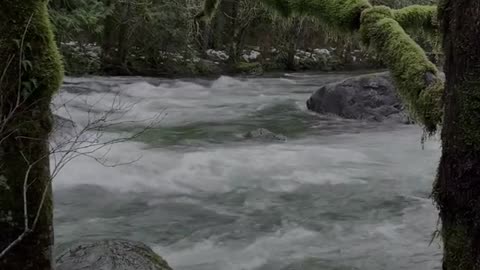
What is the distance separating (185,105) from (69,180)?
8.97m

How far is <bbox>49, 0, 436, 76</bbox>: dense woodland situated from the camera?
20766 mm

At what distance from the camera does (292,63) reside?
29562mm

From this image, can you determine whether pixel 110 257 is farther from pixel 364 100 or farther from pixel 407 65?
pixel 364 100

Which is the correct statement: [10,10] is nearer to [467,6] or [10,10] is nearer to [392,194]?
[467,6]

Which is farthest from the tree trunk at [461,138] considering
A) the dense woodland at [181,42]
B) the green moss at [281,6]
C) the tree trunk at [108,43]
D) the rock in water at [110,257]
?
the tree trunk at [108,43]

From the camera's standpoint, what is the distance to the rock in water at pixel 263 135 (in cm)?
1282

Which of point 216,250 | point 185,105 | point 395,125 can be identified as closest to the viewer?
point 216,250

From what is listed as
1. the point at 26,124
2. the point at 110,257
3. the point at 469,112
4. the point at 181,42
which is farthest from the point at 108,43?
the point at 469,112

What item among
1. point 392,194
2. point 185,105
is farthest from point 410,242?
point 185,105

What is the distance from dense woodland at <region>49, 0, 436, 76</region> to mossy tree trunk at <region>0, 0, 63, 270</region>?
1100 cm

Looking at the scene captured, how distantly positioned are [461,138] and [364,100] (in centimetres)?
1327

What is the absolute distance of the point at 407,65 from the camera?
Answer: 3.53 meters

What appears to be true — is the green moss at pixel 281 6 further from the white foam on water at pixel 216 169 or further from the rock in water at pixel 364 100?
the rock in water at pixel 364 100

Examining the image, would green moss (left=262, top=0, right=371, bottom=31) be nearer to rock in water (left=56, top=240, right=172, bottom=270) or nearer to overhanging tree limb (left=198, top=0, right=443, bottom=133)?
overhanging tree limb (left=198, top=0, right=443, bottom=133)
